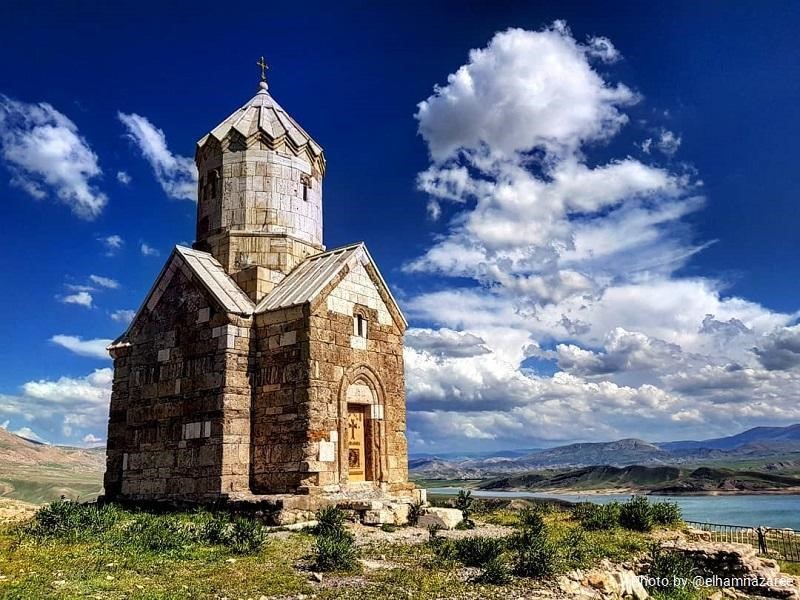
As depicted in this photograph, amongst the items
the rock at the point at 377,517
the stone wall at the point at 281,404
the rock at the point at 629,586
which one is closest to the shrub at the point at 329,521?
the rock at the point at 377,517

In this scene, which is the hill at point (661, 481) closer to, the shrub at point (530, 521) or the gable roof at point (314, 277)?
the shrub at point (530, 521)

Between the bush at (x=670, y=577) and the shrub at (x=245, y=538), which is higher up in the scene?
the shrub at (x=245, y=538)

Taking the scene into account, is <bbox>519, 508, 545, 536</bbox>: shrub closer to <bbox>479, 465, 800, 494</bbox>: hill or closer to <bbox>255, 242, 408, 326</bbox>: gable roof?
<bbox>255, 242, 408, 326</bbox>: gable roof

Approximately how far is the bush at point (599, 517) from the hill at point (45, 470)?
70760mm

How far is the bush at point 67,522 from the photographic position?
11438mm

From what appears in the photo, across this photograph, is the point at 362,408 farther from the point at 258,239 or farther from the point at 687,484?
the point at 687,484

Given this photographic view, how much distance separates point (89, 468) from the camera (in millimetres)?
159000

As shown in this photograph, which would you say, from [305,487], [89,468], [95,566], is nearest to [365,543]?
[305,487]

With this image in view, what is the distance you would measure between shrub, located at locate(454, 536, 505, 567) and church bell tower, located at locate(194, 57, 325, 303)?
31.7 ft

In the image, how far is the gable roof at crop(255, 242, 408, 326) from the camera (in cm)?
1563

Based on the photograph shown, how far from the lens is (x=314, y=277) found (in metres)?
16.5

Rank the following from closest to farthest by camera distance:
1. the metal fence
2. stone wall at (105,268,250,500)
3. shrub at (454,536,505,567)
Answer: shrub at (454,536,505,567), stone wall at (105,268,250,500), the metal fence

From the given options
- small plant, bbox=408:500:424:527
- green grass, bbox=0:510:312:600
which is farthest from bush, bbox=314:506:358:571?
small plant, bbox=408:500:424:527

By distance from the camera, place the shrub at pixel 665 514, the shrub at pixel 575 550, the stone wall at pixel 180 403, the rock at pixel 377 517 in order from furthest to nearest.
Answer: the shrub at pixel 665 514, the stone wall at pixel 180 403, the rock at pixel 377 517, the shrub at pixel 575 550
